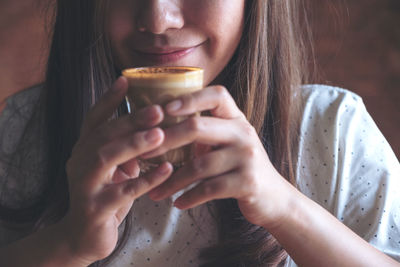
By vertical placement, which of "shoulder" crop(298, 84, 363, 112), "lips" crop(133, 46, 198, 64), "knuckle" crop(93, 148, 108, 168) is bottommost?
"shoulder" crop(298, 84, 363, 112)

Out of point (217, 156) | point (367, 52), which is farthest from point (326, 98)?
point (367, 52)

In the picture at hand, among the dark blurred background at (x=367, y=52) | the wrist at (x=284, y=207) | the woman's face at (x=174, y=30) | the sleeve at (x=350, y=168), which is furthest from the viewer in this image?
the dark blurred background at (x=367, y=52)

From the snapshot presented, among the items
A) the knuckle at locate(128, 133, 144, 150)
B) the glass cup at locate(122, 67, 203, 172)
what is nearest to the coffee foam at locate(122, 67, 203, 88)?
the glass cup at locate(122, 67, 203, 172)

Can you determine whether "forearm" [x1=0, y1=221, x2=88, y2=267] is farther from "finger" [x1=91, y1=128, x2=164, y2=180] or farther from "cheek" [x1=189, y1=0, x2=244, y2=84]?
"cheek" [x1=189, y1=0, x2=244, y2=84]

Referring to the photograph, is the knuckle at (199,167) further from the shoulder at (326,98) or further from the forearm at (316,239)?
the shoulder at (326,98)

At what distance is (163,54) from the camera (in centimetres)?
112

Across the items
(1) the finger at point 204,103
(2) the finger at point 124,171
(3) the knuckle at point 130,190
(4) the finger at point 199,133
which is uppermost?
(1) the finger at point 204,103

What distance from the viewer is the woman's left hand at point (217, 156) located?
2.51ft

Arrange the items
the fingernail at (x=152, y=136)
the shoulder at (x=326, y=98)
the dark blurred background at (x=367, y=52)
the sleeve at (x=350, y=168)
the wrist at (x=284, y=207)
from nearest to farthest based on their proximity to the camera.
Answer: the fingernail at (x=152, y=136)
the wrist at (x=284, y=207)
the sleeve at (x=350, y=168)
the shoulder at (x=326, y=98)
the dark blurred background at (x=367, y=52)

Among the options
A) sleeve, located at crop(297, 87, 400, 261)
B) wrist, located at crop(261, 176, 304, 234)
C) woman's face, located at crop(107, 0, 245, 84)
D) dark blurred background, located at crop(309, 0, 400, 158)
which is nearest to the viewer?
wrist, located at crop(261, 176, 304, 234)

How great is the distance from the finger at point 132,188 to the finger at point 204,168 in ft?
0.08

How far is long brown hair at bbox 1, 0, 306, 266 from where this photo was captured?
1.20 meters

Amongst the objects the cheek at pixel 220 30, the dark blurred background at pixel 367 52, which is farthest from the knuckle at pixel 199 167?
the dark blurred background at pixel 367 52

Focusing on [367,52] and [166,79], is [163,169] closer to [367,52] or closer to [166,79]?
[166,79]
